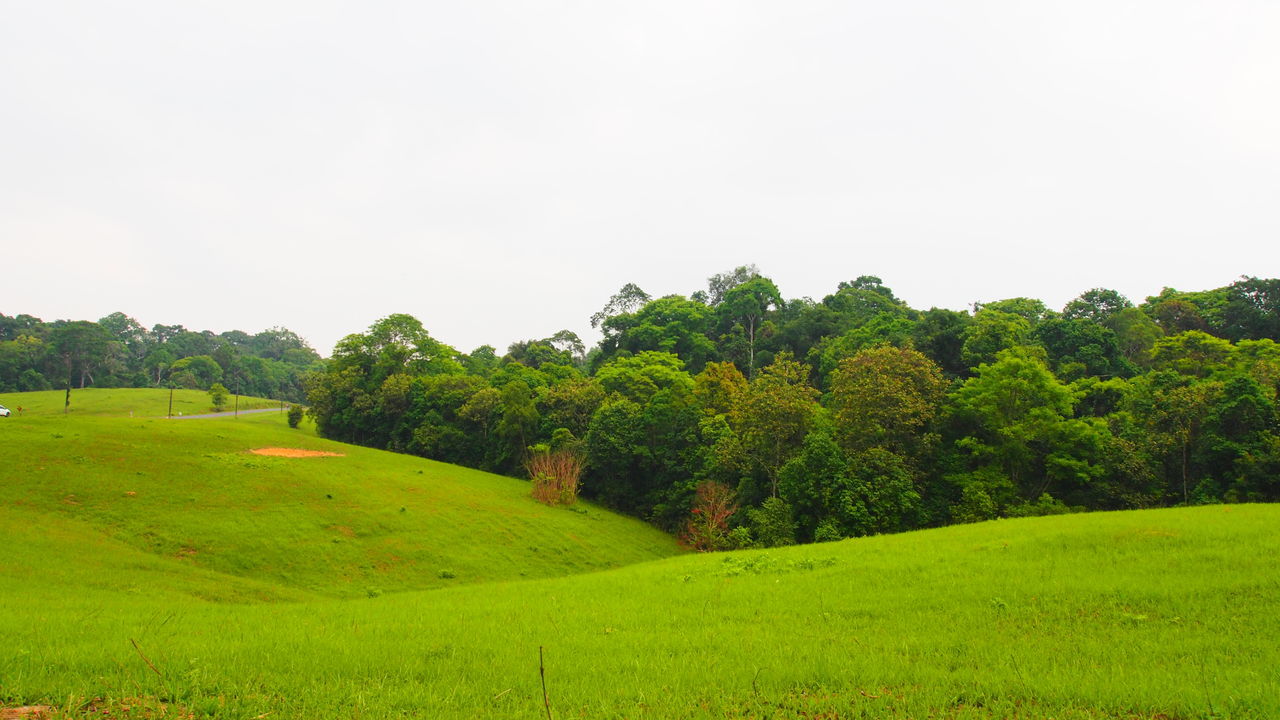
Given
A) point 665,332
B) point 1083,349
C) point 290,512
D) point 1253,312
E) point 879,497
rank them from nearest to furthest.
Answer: point 290,512
point 879,497
point 1083,349
point 1253,312
point 665,332

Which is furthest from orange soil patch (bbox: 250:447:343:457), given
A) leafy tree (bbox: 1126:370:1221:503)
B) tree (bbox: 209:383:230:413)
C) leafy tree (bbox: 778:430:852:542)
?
tree (bbox: 209:383:230:413)

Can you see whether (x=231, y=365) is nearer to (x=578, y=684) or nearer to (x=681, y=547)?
(x=681, y=547)

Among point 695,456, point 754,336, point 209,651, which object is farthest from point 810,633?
point 754,336

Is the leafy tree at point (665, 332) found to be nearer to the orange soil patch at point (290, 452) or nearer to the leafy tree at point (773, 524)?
the orange soil patch at point (290, 452)

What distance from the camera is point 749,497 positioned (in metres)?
37.4

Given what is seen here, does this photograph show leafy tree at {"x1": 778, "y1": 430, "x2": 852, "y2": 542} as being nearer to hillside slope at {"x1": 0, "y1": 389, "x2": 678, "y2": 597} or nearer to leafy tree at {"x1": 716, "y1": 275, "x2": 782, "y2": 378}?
hillside slope at {"x1": 0, "y1": 389, "x2": 678, "y2": 597}

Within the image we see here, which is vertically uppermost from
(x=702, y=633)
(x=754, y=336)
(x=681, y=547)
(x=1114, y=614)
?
(x=754, y=336)

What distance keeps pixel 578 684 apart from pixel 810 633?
4767 millimetres

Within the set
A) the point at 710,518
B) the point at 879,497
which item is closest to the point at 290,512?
the point at 710,518

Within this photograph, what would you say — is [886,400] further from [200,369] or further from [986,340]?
[200,369]

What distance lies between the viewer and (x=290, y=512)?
28391mm

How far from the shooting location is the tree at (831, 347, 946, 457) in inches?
1282

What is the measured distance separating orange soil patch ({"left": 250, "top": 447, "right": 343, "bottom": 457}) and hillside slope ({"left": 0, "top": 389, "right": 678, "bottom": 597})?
95 centimetres

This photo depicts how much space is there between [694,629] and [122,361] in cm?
14448
